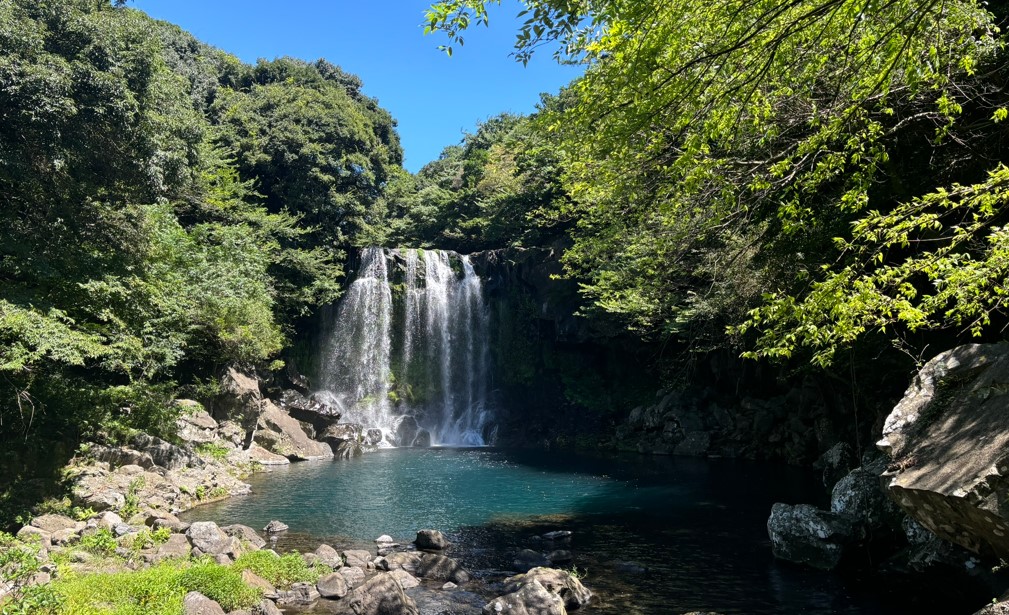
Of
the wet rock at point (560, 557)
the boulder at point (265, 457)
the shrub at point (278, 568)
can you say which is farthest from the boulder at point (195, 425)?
the wet rock at point (560, 557)

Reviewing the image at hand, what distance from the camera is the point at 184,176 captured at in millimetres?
14938

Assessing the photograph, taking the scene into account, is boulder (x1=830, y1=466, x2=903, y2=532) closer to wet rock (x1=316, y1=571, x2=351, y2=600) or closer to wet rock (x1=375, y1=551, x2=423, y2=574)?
wet rock (x1=375, y1=551, x2=423, y2=574)

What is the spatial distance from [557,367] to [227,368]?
53.7 feet

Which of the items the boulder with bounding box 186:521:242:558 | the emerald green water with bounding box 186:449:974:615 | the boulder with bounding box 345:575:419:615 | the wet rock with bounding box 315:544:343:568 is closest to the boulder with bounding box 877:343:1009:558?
the emerald green water with bounding box 186:449:974:615

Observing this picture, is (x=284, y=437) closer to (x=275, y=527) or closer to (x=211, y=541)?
(x=275, y=527)

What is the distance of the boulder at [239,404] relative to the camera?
22.1 m

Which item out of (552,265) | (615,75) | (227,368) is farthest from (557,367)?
(615,75)

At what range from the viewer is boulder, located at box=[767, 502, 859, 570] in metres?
9.17

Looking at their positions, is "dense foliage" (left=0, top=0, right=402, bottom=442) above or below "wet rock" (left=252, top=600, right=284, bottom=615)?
above

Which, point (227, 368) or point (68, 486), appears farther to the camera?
point (227, 368)

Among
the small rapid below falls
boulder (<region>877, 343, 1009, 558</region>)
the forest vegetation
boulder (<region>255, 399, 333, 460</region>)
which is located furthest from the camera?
the small rapid below falls

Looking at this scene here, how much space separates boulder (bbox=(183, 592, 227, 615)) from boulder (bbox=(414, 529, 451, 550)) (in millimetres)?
4416

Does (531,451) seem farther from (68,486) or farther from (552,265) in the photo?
(68,486)

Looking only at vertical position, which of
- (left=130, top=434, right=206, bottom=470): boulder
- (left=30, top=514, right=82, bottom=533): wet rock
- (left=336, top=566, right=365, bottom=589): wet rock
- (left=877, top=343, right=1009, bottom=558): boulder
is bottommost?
(left=336, top=566, right=365, bottom=589): wet rock
